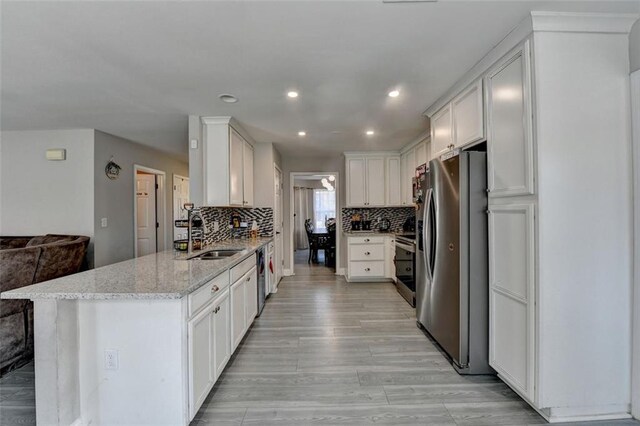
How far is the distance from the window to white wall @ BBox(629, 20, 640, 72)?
357 inches

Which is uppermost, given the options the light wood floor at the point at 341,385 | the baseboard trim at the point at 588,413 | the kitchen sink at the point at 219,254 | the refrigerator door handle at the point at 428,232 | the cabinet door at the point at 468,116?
the cabinet door at the point at 468,116

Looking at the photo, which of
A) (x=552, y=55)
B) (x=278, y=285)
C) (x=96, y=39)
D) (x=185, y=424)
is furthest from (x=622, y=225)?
(x=278, y=285)

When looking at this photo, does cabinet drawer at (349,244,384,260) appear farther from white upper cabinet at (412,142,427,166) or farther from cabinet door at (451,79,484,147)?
cabinet door at (451,79,484,147)

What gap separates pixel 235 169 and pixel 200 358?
2423 millimetres

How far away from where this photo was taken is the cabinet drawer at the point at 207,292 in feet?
5.52

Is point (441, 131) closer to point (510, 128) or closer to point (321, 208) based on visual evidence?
point (510, 128)

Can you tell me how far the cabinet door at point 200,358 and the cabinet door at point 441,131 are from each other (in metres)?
2.52

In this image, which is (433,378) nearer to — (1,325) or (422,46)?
(422,46)

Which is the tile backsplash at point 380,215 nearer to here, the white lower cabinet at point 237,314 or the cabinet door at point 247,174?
the cabinet door at point 247,174

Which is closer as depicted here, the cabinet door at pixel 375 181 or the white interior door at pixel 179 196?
the cabinet door at pixel 375 181

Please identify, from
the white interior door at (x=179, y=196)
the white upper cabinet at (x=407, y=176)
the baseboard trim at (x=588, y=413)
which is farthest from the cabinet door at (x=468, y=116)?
the white interior door at (x=179, y=196)

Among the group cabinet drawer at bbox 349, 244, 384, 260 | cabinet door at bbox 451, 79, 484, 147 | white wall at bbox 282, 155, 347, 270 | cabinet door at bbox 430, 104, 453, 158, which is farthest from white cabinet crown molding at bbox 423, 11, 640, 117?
white wall at bbox 282, 155, 347, 270

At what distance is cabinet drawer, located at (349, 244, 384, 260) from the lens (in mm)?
5145

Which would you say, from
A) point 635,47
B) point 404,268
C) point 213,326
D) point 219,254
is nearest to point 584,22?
point 635,47
